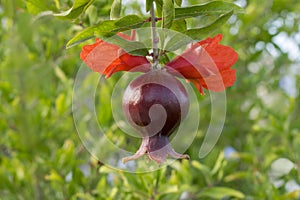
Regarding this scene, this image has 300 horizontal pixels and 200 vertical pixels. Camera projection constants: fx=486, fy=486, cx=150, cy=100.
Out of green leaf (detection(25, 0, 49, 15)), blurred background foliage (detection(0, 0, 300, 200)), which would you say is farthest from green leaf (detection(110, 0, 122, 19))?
blurred background foliage (detection(0, 0, 300, 200))

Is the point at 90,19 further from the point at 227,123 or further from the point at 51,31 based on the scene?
the point at 227,123

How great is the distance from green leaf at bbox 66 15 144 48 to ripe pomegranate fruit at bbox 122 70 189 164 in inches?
2.6

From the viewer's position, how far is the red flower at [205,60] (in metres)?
0.55

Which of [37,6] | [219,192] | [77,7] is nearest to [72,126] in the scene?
[219,192]

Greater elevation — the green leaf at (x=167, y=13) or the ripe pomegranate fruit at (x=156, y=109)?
the green leaf at (x=167, y=13)

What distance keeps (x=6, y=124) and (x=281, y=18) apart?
97cm

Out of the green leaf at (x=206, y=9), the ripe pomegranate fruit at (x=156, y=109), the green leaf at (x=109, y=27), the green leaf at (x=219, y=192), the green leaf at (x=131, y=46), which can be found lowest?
the green leaf at (x=219, y=192)

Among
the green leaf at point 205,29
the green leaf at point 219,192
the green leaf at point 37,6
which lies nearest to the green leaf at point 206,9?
the green leaf at point 205,29

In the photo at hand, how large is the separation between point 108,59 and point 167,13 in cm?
9

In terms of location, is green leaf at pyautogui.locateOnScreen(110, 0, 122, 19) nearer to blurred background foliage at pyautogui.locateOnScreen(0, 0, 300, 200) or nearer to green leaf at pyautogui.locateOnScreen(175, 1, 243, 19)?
green leaf at pyautogui.locateOnScreen(175, 1, 243, 19)

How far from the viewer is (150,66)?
56 cm

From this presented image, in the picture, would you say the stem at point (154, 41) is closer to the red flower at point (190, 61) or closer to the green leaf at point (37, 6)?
the red flower at point (190, 61)

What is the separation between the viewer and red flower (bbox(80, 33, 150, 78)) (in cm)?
56

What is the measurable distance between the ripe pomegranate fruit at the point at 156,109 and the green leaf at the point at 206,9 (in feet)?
0.29
